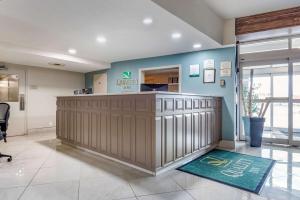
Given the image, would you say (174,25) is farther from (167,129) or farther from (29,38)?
(29,38)

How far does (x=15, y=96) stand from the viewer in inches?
233

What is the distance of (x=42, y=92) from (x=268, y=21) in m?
6.76

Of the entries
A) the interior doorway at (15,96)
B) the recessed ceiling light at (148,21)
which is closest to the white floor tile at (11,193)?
the recessed ceiling light at (148,21)

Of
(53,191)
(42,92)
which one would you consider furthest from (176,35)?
(42,92)

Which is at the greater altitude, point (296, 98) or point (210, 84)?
point (210, 84)

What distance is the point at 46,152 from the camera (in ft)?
12.6

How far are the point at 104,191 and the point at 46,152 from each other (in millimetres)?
2249

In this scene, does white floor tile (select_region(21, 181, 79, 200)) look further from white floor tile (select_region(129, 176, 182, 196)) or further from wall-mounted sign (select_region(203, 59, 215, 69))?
wall-mounted sign (select_region(203, 59, 215, 69))

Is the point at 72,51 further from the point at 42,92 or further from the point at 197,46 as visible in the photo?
the point at 197,46

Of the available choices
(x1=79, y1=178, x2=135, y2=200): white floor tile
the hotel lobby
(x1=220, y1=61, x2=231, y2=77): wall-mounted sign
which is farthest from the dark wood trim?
(x1=79, y1=178, x2=135, y2=200): white floor tile

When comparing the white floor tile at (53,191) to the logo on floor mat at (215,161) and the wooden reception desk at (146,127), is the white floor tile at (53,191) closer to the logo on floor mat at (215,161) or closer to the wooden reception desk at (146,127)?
the wooden reception desk at (146,127)

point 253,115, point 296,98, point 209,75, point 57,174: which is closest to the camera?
point 57,174

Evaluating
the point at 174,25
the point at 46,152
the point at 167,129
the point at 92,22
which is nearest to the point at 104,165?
the point at 167,129

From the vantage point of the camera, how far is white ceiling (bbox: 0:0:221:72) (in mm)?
2693
